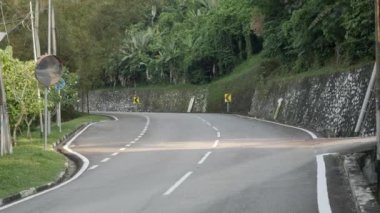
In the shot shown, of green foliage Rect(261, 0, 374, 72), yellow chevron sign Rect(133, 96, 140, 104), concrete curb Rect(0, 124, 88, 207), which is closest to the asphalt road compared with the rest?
concrete curb Rect(0, 124, 88, 207)

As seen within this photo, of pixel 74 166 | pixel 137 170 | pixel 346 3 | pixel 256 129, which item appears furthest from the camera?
pixel 256 129

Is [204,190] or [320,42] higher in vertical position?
[320,42]

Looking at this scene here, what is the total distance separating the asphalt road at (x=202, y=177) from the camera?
10609mm

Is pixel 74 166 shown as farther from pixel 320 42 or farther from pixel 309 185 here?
pixel 320 42

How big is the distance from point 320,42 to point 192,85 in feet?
108

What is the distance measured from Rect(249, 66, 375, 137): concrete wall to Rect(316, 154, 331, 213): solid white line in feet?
21.7

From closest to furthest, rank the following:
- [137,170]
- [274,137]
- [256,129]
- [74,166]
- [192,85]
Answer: [137,170] < [74,166] < [274,137] < [256,129] < [192,85]

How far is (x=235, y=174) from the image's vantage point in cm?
1451

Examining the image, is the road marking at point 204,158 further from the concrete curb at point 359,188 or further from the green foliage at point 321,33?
the green foliage at point 321,33

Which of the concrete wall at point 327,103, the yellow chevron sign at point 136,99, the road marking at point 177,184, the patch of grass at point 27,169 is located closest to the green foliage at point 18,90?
the patch of grass at point 27,169

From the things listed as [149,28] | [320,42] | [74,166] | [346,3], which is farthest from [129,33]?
[74,166]

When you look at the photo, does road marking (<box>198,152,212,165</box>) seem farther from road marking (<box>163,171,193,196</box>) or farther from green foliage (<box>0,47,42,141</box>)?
green foliage (<box>0,47,42,141</box>)

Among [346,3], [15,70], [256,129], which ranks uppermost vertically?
[346,3]

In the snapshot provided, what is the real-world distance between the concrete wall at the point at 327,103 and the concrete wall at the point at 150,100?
74.1ft
